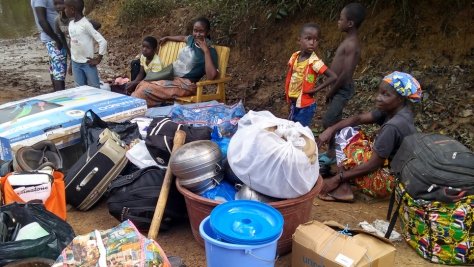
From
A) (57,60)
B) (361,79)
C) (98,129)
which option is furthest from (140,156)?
(361,79)

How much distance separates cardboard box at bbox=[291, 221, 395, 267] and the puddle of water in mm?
13326

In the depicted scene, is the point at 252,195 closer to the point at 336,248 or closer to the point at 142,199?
the point at 336,248

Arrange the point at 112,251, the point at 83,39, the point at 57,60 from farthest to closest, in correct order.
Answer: the point at 57,60 → the point at 83,39 → the point at 112,251

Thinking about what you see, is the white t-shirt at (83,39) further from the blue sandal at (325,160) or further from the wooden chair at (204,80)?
the blue sandal at (325,160)

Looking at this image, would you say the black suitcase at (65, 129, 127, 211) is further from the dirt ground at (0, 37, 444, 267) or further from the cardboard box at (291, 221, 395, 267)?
the cardboard box at (291, 221, 395, 267)

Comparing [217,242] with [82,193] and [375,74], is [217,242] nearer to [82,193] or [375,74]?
[82,193]

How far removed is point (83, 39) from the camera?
5.42m

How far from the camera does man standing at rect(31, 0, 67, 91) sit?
5.72 metres

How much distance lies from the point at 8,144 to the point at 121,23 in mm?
8525

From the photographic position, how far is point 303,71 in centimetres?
432

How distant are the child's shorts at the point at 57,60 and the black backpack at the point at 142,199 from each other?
3043 mm

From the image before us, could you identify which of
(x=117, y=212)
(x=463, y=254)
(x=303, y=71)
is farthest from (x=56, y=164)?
(x=463, y=254)

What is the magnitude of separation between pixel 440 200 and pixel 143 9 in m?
9.50

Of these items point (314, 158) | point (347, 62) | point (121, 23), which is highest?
point (347, 62)
